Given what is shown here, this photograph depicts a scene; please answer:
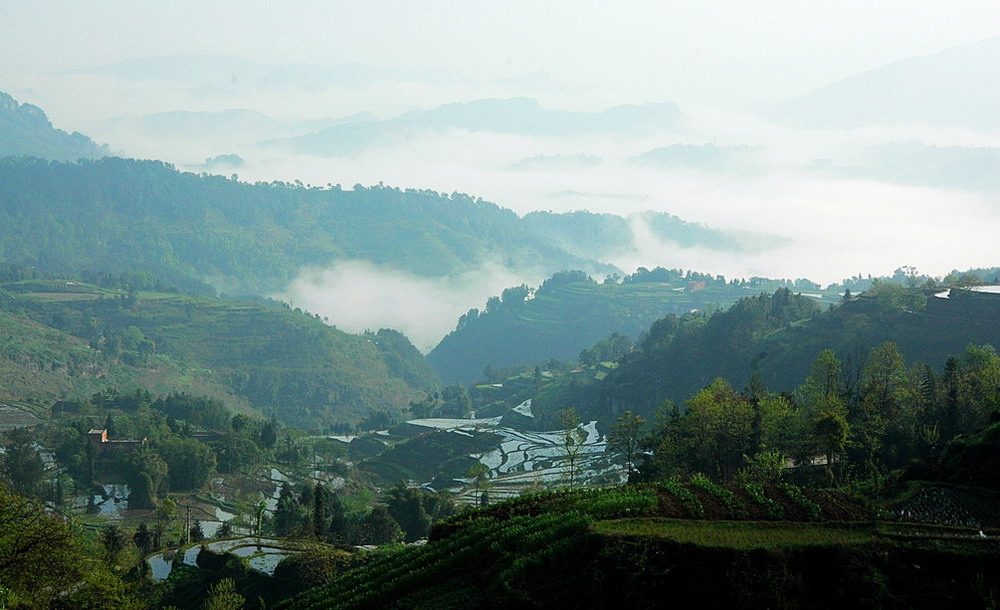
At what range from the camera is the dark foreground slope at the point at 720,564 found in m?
24.8

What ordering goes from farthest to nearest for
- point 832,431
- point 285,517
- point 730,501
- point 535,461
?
point 535,461, point 285,517, point 832,431, point 730,501

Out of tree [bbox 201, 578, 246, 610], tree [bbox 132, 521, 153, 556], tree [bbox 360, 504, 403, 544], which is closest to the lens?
tree [bbox 201, 578, 246, 610]

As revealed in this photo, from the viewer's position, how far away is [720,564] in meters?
25.2

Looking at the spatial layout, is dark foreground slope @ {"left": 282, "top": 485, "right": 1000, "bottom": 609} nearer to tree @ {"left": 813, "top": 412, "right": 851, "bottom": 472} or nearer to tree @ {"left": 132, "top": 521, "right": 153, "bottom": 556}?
tree @ {"left": 813, "top": 412, "right": 851, "bottom": 472}

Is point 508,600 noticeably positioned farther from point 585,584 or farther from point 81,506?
point 81,506

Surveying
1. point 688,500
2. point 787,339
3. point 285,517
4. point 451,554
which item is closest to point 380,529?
point 285,517

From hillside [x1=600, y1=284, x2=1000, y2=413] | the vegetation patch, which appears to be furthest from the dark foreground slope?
hillside [x1=600, y1=284, x2=1000, y2=413]

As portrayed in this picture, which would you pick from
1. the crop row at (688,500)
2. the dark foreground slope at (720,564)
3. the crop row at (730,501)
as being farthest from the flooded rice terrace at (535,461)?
the dark foreground slope at (720,564)

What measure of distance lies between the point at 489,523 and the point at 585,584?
10337 millimetres

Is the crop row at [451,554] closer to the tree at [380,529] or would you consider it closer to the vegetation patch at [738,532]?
the vegetation patch at [738,532]

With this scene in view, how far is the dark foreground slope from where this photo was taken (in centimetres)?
2481

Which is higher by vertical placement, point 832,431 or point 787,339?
point 832,431

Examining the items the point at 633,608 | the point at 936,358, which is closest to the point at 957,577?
the point at 633,608

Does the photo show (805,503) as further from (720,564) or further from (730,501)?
(720,564)
